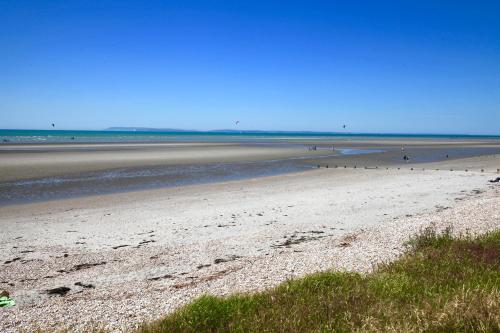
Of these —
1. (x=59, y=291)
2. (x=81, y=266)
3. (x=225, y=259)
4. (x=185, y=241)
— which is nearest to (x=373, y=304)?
(x=225, y=259)

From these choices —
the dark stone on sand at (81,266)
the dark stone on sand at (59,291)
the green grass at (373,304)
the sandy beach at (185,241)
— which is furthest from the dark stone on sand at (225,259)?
the dark stone on sand at (59,291)

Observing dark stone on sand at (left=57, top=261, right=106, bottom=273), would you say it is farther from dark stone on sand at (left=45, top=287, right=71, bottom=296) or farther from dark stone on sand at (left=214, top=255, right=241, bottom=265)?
dark stone on sand at (left=214, top=255, right=241, bottom=265)

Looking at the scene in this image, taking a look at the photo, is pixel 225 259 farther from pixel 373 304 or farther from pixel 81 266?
pixel 373 304

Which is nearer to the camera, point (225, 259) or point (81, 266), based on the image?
point (81, 266)

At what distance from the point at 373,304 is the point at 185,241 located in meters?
7.16

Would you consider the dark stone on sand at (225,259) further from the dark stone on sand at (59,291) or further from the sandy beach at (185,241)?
the dark stone on sand at (59,291)

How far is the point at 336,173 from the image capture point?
99.3ft

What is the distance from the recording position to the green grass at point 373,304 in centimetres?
470

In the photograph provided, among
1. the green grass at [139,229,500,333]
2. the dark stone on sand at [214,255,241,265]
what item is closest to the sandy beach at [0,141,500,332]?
the dark stone on sand at [214,255,241,265]

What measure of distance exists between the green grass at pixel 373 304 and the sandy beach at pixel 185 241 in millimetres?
1142

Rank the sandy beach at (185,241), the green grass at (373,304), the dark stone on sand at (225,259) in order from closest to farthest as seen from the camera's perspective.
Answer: the green grass at (373,304) → the sandy beach at (185,241) → the dark stone on sand at (225,259)

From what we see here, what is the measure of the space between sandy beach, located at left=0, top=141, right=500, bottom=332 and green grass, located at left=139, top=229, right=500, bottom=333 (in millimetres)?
1142

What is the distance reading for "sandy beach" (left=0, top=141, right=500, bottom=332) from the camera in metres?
7.23

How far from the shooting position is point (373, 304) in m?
5.55
